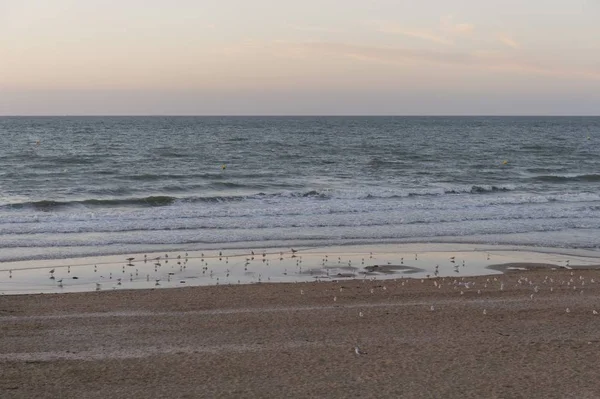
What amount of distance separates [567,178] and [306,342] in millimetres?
37129

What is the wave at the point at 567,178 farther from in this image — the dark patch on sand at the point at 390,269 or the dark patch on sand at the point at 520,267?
the dark patch on sand at the point at 390,269

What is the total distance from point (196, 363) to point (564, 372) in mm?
5875

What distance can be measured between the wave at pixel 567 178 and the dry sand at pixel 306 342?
2889 cm

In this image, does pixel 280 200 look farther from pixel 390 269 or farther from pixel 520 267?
pixel 520 267

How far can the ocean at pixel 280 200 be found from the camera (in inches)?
929

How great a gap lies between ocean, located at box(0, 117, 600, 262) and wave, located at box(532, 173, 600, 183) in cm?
12

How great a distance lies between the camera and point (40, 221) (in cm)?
2594

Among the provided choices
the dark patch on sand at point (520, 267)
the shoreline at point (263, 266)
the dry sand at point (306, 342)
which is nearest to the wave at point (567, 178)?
the shoreline at point (263, 266)

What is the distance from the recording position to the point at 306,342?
1220cm

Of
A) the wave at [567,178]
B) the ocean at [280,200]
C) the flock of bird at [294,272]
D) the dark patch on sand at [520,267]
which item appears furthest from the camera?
the wave at [567,178]

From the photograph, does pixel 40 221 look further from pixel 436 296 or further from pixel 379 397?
pixel 379 397

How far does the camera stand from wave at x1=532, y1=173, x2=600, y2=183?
4411cm

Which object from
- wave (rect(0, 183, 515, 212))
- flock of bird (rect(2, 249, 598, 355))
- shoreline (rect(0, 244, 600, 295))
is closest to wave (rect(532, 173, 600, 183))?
wave (rect(0, 183, 515, 212))

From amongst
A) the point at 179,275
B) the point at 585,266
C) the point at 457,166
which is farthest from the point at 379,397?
the point at 457,166
